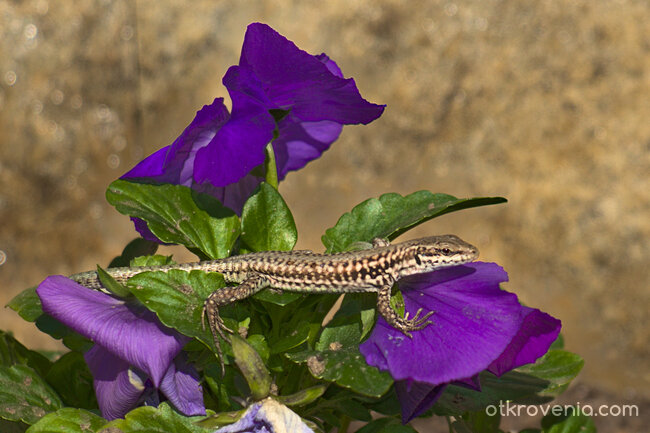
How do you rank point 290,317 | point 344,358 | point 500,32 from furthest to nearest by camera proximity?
point 500,32 → point 290,317 → point 344,358

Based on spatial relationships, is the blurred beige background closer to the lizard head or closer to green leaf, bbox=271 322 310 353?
the lizard head

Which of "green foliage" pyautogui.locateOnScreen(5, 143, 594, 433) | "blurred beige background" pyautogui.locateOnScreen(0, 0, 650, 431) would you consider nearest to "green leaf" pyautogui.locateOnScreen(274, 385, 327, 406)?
"green foliage" pyautogui.locateOnScreen(5, 143, 594, 433)

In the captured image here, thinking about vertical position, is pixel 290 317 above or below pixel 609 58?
below

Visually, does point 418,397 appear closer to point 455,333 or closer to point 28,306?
point 455,333

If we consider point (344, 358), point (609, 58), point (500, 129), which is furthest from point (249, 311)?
point (609, 58)

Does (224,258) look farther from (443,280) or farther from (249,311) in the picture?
(443,280)

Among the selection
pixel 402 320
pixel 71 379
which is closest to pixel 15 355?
pixel 71 379

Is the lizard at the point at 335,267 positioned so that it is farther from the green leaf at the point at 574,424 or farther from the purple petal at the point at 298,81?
the green leaf at the point at 574,424
